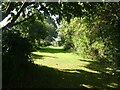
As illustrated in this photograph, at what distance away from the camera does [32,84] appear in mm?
11320

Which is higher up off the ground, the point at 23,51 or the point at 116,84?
the point at 23,51

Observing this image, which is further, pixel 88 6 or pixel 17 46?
pixel 17 46

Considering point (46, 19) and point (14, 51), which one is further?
point (46, 19)

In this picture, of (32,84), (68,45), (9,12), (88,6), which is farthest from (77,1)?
(68,45)

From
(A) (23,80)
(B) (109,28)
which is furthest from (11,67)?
(B) (109,28)

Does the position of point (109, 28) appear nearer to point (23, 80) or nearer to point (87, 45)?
point (23, 80)

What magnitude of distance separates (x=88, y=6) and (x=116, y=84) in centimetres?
531

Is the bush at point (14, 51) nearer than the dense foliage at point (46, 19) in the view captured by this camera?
No

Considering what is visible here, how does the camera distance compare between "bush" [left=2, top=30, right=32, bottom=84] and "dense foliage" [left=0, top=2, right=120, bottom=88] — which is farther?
"bush" [left=2, top=30, right=32, bottom=84]

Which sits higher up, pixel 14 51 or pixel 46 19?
pixel 46 19

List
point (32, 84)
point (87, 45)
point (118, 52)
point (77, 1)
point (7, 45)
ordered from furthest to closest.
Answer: point (87, 45), point (118, 52), point (7, 45), point (32, 84), point (77, 1)

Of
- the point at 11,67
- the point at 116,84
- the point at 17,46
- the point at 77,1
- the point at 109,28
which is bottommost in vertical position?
the point at 116,84

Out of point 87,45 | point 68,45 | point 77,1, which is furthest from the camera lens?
point 68,45

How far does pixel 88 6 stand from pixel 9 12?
354 centimetres
